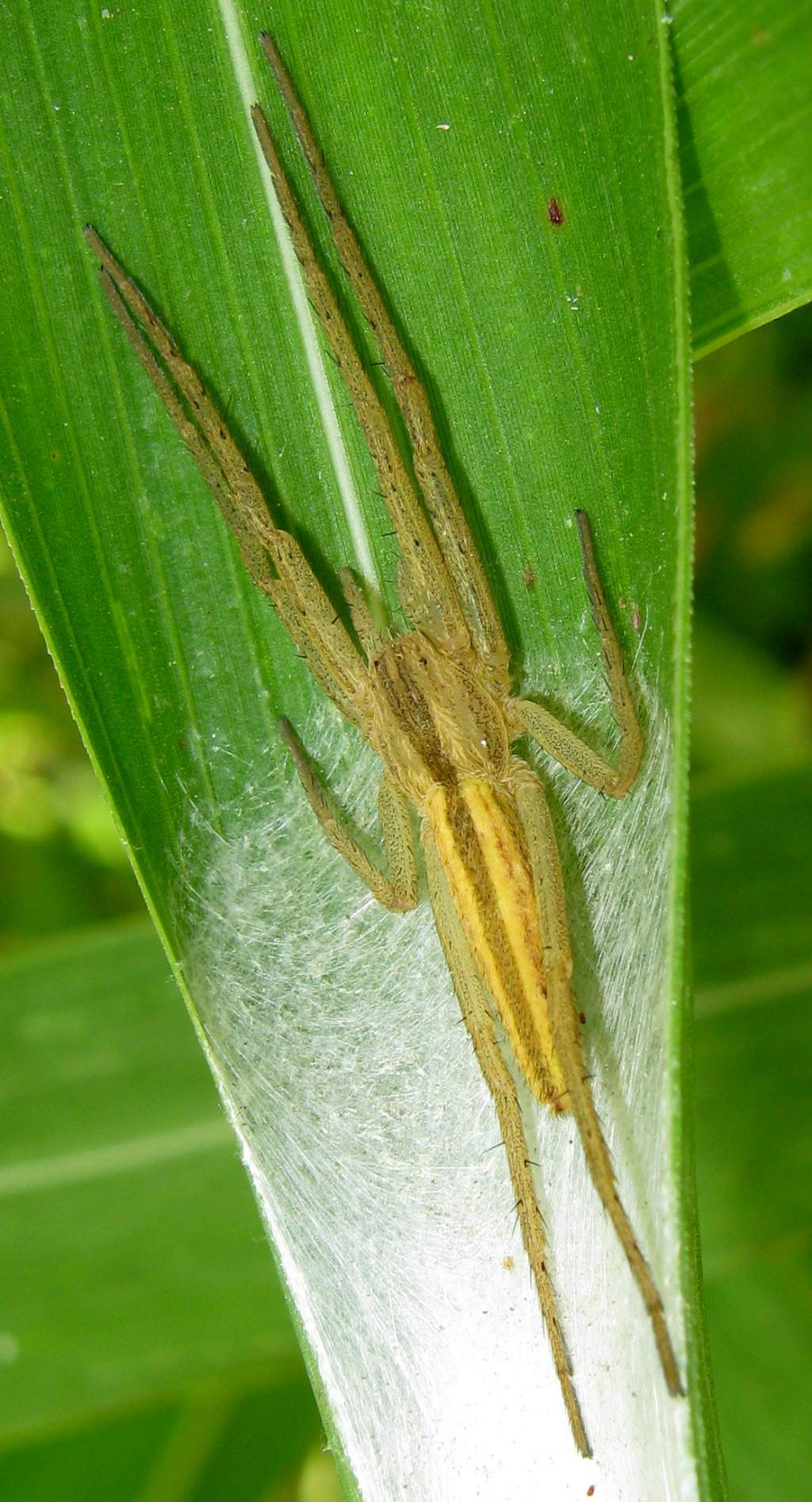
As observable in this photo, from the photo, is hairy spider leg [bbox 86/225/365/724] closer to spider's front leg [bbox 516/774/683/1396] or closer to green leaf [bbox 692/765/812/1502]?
spider's front leg [bbox 516/774/683/1396]

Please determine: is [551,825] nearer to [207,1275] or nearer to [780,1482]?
[207,1275]

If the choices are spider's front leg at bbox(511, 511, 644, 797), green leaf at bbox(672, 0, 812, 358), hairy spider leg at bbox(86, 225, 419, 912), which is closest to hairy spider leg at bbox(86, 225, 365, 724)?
hairy spider leg at bbox(86, 225, 419, 912)

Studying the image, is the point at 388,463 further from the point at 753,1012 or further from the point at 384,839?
the point at 753,1012

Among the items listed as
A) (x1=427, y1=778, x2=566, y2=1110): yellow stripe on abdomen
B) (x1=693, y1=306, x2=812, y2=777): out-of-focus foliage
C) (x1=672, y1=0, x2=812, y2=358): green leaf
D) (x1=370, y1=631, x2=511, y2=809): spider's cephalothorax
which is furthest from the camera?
(x1=693, y1=306, x2=812, y2=777): out-of-focus foliage

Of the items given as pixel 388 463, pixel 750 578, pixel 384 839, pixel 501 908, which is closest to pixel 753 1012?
pixel 501 908

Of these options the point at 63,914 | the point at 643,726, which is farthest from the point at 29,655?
the point at 643,726

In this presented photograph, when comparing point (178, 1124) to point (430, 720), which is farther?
point (178, 1124)

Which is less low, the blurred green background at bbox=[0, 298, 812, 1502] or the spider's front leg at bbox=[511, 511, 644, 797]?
the spider's front leg at bbox=[511, 511, 644, 797]
